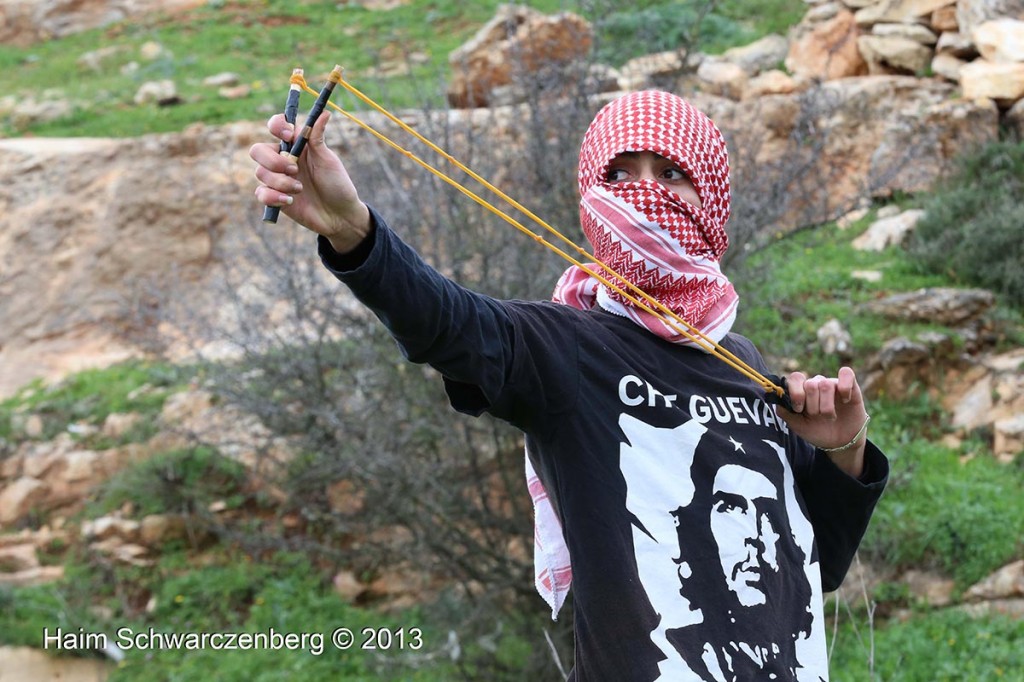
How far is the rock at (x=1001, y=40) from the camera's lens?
9.12 metres

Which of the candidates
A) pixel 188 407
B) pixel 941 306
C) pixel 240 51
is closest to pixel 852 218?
pixel 941 306

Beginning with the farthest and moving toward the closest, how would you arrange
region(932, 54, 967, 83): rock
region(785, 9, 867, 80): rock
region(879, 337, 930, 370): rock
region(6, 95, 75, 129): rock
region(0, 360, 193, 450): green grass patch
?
region(6, 95, 75, 129): rock < region(785, 9, 867, 80): rock < region(932, 54, 967, 83): rock < region(0, 360, 193, 450): green grass patch < region(879, 337, 930, 370): rock

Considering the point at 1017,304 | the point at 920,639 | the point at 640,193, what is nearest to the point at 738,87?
the point at 1017,304

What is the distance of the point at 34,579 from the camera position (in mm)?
6766

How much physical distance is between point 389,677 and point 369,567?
1.05 metres

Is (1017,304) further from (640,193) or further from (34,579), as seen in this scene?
(34,579)

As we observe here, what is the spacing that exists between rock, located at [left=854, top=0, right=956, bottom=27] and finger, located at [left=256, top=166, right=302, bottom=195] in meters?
10.2

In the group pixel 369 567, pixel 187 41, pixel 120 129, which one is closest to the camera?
pixel 369 567

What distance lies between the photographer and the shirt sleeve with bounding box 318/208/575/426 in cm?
149

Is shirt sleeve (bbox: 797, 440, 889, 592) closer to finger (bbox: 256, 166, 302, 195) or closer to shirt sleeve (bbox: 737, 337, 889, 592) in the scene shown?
shirt sleeve (bbox: 737, 337, 889, 592)

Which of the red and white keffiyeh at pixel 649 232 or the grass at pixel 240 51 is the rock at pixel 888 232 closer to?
the grass at pixel 240 51

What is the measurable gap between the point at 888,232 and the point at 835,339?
201 centimetres

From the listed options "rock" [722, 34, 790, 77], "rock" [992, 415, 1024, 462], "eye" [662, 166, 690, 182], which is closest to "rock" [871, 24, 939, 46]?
"rock" [722, 34, 790, 77]

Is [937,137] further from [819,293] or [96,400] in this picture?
[96,400]
